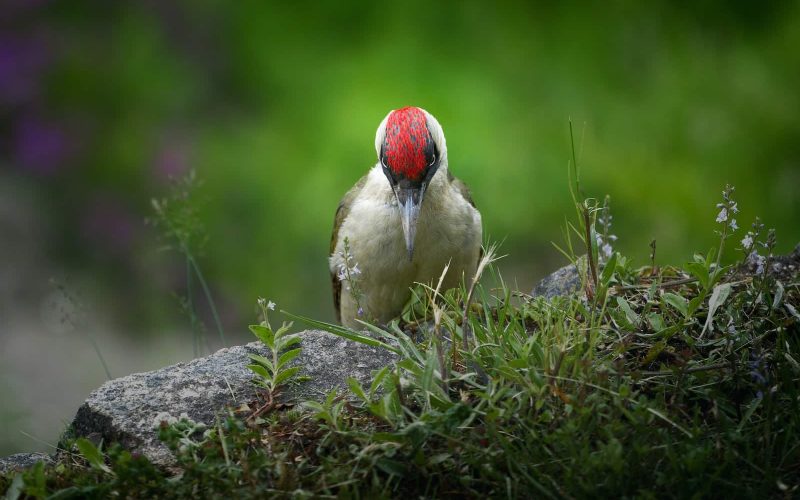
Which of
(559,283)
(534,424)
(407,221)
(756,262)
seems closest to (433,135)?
(407,221)

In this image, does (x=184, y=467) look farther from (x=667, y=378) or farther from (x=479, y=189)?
(x=479, y=189)

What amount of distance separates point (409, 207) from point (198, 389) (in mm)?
1323

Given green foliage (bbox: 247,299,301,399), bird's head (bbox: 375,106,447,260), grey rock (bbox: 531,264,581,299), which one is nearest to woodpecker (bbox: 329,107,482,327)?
bird's head (bbox: 375,106,447,260)

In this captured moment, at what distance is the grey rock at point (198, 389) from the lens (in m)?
2.41

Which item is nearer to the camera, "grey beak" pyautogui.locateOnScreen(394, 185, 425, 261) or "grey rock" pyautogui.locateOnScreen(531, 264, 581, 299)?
"grey rock" pyautogui.locateOnScreen(531, 264, 581, 299)

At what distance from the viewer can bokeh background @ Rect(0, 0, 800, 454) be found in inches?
215

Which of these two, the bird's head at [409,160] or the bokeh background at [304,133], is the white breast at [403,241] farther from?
the bokeh background at [304,133]

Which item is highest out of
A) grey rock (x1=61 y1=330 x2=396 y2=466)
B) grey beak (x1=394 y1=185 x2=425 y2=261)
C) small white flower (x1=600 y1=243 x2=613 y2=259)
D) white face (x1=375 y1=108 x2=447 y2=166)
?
white face (x1=375 y1=108 x2=447 y2=166)

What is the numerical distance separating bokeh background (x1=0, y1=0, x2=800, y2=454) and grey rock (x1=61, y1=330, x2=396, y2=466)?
2793 mm

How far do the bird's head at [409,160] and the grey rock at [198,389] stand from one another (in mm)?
970

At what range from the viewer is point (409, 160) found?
355 centimetres

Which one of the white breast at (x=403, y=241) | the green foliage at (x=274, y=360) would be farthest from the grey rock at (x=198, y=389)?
the white breast at (x=403, y=241)

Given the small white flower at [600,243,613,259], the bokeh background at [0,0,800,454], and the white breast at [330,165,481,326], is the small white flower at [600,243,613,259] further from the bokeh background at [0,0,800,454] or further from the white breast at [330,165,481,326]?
the bokeh background at [0,0,800,454]

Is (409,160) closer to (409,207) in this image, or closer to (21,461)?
(409,207)
